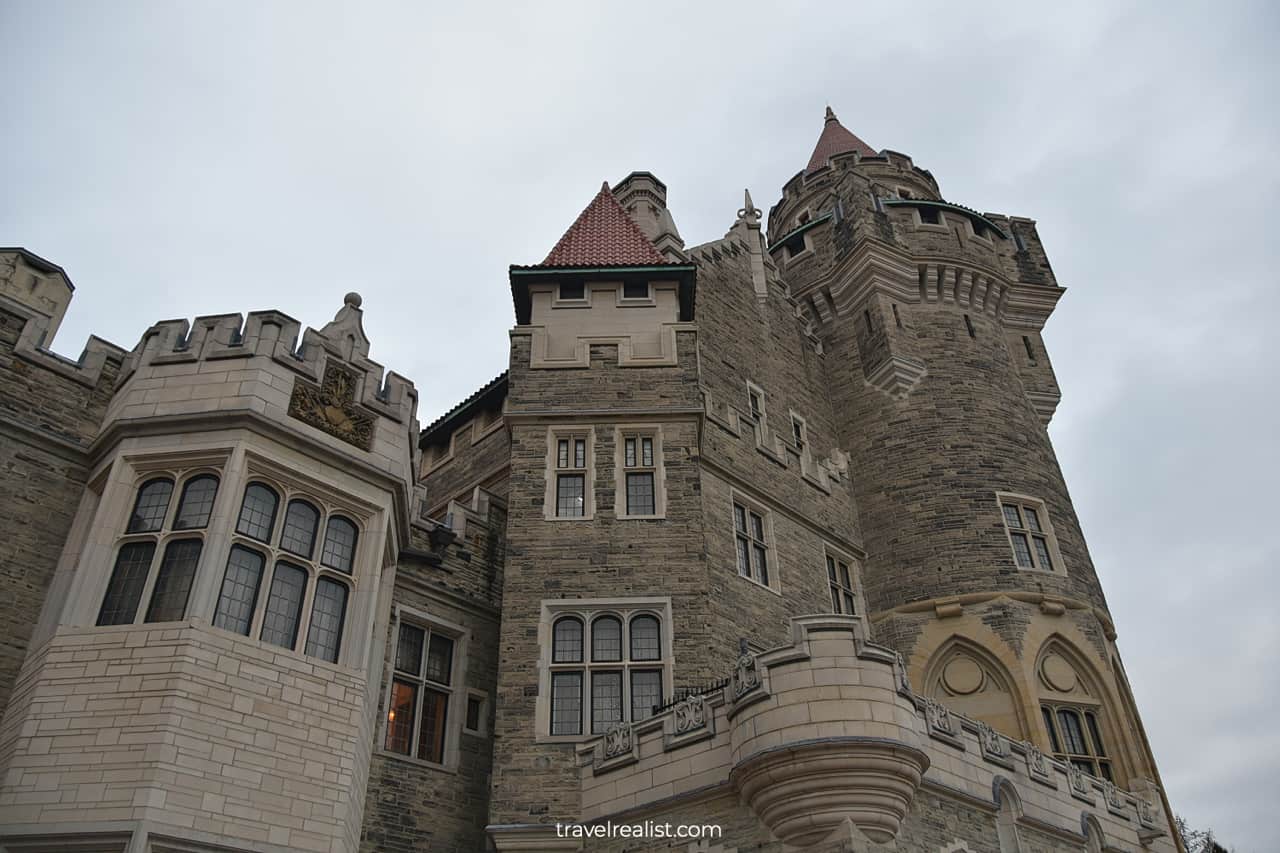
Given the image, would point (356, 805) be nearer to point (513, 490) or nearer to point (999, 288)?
point (513, 490)

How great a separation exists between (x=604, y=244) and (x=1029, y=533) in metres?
10.9

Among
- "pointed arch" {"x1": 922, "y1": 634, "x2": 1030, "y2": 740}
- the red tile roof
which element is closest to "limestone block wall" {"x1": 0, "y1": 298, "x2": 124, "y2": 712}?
the red tile roof

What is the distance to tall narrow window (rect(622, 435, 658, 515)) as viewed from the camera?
54.1ft

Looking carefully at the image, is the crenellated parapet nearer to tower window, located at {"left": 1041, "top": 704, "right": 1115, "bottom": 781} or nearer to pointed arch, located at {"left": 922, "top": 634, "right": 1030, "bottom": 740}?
pointed arch, located at {"left": 922, "top": 634, "right": 1030, "bottom": 740}

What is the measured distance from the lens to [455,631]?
15977 millimetres

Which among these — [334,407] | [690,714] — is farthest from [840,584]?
[334,407]

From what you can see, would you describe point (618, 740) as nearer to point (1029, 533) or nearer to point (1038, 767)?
point (1038, 767)

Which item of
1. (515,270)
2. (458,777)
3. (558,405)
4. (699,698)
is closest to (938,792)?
(699,698)

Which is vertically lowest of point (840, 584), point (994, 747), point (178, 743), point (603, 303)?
point (178, 743)

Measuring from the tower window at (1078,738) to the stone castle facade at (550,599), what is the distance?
0.08 m

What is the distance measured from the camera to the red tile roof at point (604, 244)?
19.2 metres

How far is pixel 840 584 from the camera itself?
20.4 m

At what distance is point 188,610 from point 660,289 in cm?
1050

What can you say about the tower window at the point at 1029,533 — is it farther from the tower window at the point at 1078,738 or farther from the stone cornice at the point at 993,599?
the tower window at the point at 1078,738
